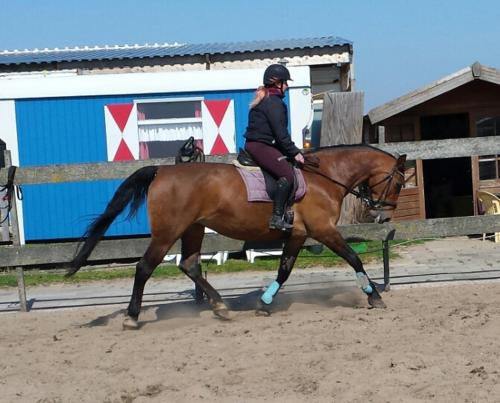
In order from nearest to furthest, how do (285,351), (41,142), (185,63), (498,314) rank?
1. (285,351)
2. (498,314)
3. (41,142)
4. (185,63)

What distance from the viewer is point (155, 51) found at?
64.8 feet

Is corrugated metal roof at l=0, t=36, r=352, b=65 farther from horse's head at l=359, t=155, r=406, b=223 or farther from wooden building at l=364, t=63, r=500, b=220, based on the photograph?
horse's head at l=359, t=155, r=406, b=223

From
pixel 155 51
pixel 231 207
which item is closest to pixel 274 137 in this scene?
pixel 231 207

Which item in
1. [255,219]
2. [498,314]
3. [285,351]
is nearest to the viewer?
[285,351]

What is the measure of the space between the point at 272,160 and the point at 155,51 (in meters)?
13.7

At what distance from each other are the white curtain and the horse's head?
4660mm

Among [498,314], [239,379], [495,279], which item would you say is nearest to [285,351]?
[239,379]

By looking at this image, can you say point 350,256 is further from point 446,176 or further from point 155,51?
point 155,51

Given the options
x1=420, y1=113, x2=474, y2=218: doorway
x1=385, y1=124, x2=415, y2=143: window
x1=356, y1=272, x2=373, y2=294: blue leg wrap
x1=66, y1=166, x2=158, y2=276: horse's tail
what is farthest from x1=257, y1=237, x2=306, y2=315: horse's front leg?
x1=420, y1=113, x2=474, y2=218: doorway

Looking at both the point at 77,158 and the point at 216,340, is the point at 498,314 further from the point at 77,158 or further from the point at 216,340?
the point at 77,158

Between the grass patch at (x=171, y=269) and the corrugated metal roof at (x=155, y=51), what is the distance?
25.5 ft

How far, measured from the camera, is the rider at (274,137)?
6.87m

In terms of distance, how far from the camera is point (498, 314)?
6508mm

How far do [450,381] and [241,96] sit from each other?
26.0ft
